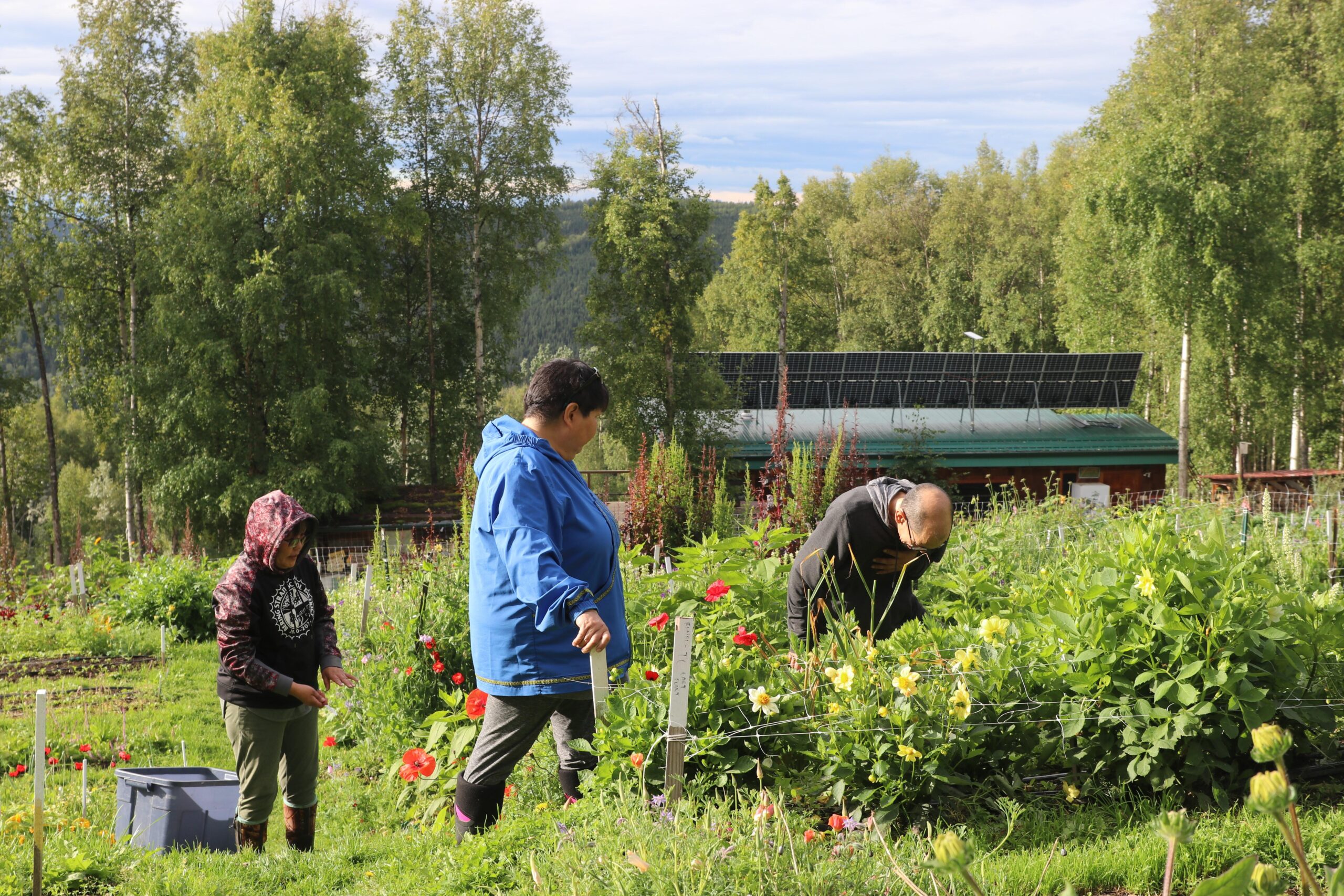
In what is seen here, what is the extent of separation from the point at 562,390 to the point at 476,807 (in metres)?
1.25

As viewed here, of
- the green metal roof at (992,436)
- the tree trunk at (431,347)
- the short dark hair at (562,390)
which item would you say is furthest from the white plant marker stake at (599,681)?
the tree trunk at (431,347)

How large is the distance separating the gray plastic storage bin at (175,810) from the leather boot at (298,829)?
19cm

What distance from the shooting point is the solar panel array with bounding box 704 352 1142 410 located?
78.5 feet

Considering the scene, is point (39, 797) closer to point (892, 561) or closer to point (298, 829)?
point (298, 829)

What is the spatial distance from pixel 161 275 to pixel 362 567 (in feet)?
37.8

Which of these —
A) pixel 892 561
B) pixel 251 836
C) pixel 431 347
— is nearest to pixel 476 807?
pixel 251 836

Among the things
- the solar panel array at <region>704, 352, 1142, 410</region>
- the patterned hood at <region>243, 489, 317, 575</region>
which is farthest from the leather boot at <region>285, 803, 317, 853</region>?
the solar panel array at <region>704, 352, 1142, 410</region>

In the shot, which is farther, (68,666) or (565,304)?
(565,304)

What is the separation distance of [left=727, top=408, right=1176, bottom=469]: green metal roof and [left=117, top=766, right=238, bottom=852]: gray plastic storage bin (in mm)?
17928

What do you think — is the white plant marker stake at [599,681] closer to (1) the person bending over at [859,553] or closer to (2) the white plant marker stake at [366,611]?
(1) the person bending over at [859,553]

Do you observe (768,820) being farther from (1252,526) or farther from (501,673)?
(1252,526)

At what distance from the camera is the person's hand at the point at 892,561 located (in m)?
3.52

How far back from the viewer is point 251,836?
3627 millimetres

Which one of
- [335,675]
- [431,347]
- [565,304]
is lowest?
[335,675]
